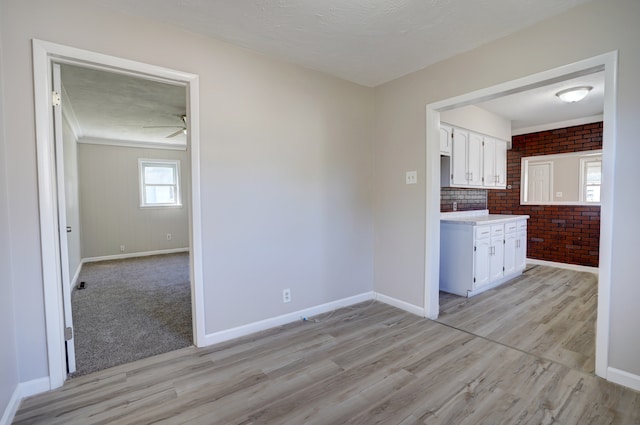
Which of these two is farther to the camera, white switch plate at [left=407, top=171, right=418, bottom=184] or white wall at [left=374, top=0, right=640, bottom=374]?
white switch plate at [left=407, top=171, right=418, bottom=184]

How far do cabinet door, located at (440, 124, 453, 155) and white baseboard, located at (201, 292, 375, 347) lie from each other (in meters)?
2.14

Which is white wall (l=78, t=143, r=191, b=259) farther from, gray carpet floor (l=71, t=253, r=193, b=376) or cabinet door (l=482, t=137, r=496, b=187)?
cabinet door (l=482, t=137, r=496, b=187)

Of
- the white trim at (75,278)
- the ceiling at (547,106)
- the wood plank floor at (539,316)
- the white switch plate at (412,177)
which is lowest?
the wood plank floor at (539,316)

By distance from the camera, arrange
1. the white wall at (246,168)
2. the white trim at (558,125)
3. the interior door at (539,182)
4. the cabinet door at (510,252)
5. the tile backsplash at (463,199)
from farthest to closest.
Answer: the interior door at (539,182) < the white trim at (558,125) < the tile backsplash at (463,199) < the cabinet door at (510,252) < the white wall at (246,168)

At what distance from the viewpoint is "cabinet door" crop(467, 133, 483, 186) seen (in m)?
4.36

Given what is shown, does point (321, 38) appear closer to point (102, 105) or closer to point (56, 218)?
point (56, 218)

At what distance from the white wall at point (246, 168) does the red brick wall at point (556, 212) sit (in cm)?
385

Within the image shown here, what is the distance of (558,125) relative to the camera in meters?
5.21

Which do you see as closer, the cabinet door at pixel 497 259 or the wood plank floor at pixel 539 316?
the wood plank floor at pixel 539 316

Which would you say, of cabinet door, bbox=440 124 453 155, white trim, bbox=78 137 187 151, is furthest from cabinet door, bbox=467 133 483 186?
white trim, bbox=78 137 187 151

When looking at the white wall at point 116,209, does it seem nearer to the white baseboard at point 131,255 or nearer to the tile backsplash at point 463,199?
the white baseboard at point 131,255

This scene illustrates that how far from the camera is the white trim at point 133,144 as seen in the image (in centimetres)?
603

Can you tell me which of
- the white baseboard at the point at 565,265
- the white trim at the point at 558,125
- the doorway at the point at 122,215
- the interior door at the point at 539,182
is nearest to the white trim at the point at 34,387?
the doorway at the point at 122,215

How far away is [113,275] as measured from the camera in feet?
16.4
